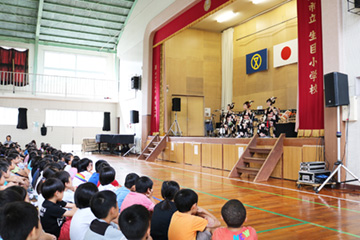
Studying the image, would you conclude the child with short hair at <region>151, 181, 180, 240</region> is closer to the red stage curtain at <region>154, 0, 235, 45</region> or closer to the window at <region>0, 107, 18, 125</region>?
the red stage curtain at <region>154, 0, 235, 45</region>

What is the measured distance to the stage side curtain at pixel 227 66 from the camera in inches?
483

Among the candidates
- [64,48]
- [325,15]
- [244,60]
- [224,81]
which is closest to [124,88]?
[64,48]

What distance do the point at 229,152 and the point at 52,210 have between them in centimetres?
541

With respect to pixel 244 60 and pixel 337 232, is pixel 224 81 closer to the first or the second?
pixel 244 60

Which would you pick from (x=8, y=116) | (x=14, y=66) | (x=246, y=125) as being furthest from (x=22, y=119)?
(x=246, y=125)

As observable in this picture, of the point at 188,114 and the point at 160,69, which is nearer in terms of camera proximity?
the point at 160,69

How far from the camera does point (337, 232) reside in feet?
8.57

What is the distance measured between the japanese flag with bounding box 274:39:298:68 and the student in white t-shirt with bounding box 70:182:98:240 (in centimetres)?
877

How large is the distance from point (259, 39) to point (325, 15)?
6.02m

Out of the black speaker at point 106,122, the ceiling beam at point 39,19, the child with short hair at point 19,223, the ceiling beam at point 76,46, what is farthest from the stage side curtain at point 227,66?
the child with short hair at point 19,223

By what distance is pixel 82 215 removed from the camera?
6.32 feet

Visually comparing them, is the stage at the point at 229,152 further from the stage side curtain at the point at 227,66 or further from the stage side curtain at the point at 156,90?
the stage side curtain at the point at 227,66

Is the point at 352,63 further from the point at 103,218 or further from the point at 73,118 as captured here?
the point at 73,118

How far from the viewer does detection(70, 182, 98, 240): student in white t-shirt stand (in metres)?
1.89
